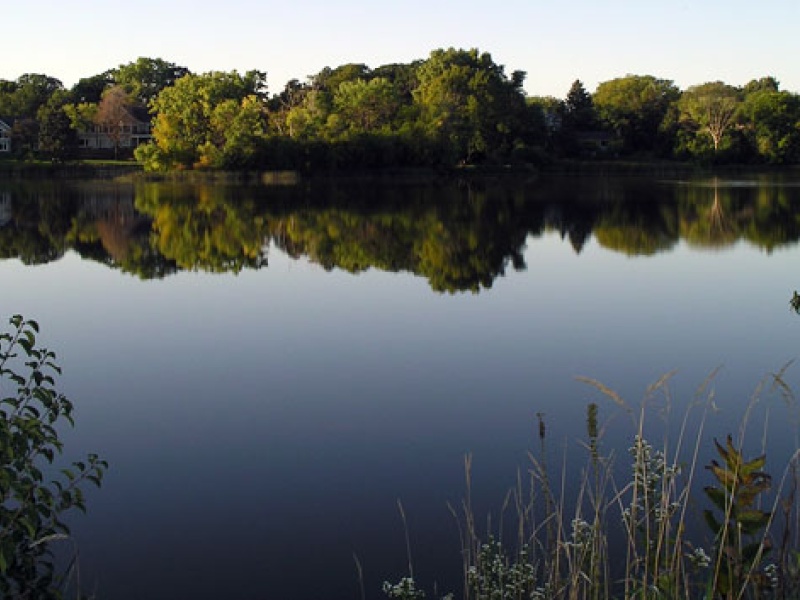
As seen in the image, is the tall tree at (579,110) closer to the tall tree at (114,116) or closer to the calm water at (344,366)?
the tall tree at (114,116)

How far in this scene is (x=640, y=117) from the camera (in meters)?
78.1

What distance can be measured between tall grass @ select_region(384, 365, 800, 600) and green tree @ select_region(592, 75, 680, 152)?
73.8 m

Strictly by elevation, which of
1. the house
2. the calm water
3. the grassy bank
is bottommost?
the calm water

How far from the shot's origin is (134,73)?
90188 millimetres

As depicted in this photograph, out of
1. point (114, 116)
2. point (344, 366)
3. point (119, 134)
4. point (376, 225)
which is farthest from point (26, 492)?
point (119, 134)

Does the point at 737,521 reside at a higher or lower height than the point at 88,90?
lower

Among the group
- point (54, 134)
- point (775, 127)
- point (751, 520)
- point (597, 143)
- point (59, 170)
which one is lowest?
point (751, 520)

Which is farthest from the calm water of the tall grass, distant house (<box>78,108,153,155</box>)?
distant house (<box>78,108,153,155</box>)

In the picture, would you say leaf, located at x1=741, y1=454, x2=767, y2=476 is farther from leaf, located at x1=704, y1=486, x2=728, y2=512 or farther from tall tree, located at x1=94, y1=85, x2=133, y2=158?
tall tree, located at x1=94, y1=85, x2=133, y2=158

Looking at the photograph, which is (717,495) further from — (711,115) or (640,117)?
(640,117)

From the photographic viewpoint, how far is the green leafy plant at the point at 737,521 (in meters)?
2.62

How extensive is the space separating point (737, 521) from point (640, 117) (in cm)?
7977

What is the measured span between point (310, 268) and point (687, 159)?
202 ft

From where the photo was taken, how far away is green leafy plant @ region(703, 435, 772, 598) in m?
2.62
